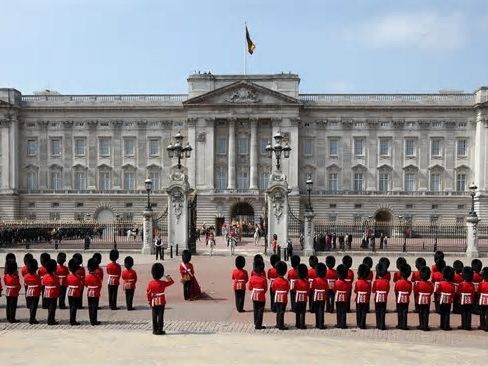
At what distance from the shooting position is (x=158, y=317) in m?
12.6

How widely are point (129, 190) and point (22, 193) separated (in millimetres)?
11406

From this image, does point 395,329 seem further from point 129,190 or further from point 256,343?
point 129,190

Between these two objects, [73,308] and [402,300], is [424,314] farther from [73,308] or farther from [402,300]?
[73,308]

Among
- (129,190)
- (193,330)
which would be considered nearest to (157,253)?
(193,330)

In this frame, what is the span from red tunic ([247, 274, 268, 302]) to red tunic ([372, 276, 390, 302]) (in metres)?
2.56

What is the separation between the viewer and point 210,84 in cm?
6091

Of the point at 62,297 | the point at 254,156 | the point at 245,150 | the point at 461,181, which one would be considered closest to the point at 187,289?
the point at 62,297

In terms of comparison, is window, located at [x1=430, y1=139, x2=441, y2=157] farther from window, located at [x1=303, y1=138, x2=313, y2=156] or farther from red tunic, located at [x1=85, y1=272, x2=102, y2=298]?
red tunic, located at [x1=85, y1=272, x2=102, y2=298]

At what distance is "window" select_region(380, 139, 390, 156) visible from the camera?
61938mm

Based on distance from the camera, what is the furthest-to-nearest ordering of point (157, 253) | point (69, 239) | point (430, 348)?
point (69, 239)
point (157, 253)
point (430, 348)

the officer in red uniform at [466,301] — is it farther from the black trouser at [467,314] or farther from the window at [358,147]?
the window at [358,147]

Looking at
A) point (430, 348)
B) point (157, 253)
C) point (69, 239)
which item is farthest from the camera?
point (69, 239)

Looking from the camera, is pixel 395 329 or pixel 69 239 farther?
pixel 69 239

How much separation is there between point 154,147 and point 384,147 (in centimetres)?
2436
